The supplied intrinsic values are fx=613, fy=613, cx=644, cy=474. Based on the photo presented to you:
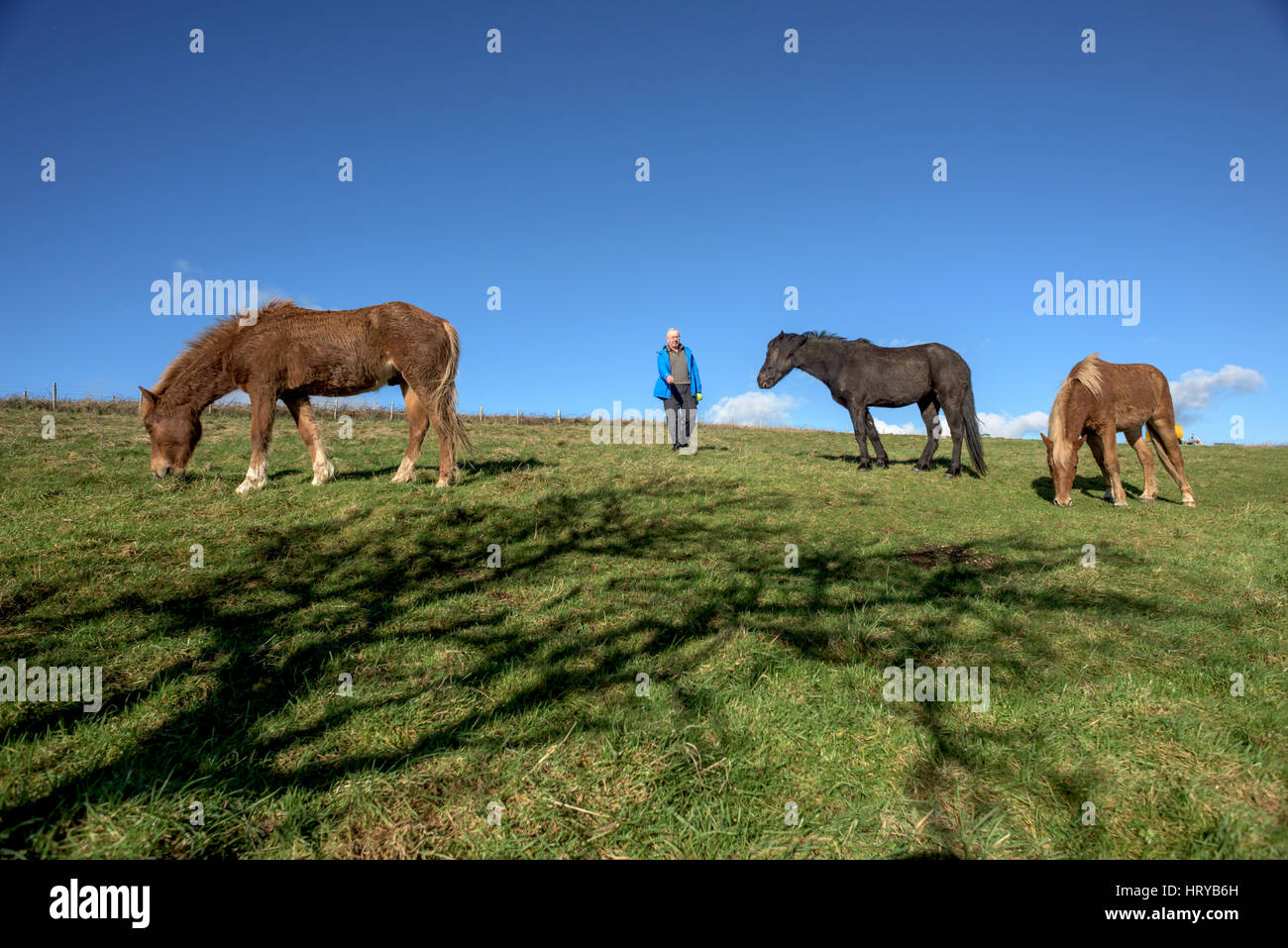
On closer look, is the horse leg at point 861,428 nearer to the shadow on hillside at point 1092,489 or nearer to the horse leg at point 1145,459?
the shadow on hillside at point 1092,489

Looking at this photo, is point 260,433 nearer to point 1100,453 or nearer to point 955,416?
point 955,416

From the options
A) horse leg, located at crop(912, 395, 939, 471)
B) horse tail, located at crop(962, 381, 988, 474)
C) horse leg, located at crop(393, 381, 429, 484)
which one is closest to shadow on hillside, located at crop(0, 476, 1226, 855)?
horse leg, located at crop(393, 381, 429, 484)

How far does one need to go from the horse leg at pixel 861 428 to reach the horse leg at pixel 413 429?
8.93 m

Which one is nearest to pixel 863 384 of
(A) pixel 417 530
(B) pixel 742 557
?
(B) pixel 742 557

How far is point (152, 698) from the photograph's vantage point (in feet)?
11.3

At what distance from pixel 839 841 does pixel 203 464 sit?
1263 centimetres

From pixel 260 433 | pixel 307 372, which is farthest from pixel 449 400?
pixel 260 433

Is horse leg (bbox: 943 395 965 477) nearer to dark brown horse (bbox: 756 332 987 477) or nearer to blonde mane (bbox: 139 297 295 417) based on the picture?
dark brown horse (bbox: 756 332 987 477)

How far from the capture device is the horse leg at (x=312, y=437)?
369 inches

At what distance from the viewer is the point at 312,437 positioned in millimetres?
9469

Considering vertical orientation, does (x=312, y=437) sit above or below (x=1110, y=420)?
below

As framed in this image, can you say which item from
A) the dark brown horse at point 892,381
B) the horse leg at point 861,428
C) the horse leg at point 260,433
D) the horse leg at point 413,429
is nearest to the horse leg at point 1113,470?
the dark brown horse at point 892,381

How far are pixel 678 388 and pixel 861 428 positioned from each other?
171 inches
